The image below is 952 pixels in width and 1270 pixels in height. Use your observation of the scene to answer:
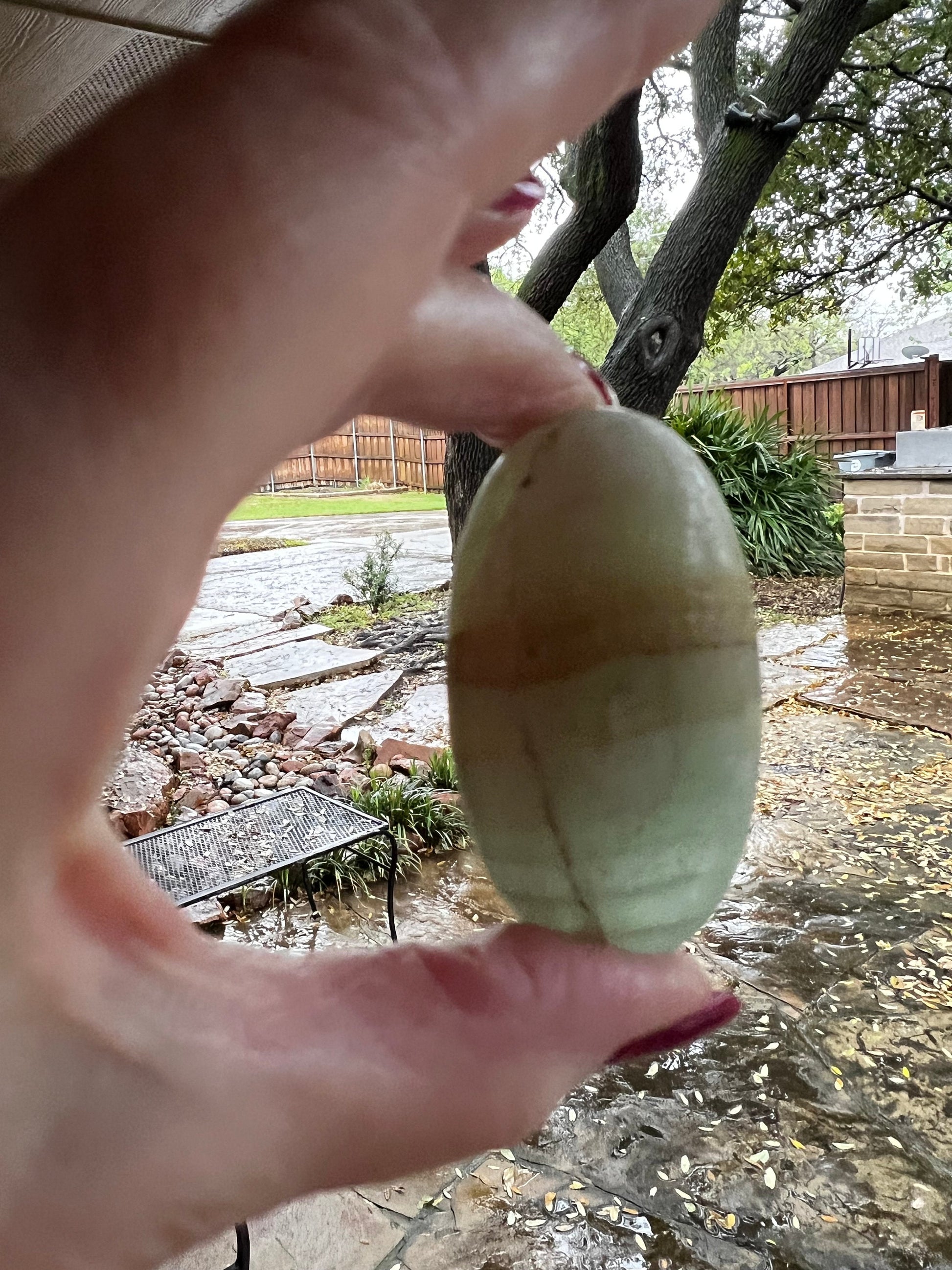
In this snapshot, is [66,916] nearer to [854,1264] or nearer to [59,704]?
[59,704]

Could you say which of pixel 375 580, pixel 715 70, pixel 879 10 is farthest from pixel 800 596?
pixel 715 70

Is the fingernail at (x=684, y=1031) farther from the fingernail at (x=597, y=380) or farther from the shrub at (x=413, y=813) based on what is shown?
the shrub at (x=413, y=813)

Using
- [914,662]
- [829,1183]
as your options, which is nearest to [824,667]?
[914,662]

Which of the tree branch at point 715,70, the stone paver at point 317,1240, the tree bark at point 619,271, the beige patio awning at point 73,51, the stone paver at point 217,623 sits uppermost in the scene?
the tree branch at point 715,70

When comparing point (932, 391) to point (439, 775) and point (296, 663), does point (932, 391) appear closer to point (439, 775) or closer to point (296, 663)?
point (296, 663)

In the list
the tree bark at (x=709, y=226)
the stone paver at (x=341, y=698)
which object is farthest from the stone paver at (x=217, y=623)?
the tree bark at (x=709, y=226)
